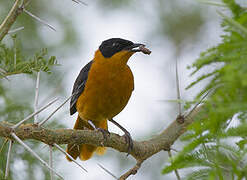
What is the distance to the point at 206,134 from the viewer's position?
1369 mm

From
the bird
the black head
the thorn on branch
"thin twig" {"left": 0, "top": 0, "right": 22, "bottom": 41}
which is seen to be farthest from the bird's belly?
"thin twig" {"left": 0, "top": 0, "right": 22, "bottom": 41}

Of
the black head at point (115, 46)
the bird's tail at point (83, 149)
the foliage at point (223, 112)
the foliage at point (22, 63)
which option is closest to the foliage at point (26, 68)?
the foliage at point (22, 63)

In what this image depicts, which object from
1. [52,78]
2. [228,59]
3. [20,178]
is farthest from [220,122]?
[52,78]

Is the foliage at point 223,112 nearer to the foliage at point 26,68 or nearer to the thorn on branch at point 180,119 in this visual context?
the foliage at point 26,68

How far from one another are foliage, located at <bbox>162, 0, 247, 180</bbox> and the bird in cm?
325

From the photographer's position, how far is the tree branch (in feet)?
8.75

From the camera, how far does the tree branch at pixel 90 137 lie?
2666 millimetres

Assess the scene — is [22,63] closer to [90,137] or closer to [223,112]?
[90,137]

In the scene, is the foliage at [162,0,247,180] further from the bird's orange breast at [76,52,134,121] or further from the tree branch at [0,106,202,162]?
the bird's orange breast at [76,52,134,121]

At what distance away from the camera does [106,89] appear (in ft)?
15.9

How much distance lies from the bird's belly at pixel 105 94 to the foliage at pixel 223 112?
3224 millimetres

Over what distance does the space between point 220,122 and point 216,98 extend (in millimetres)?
169

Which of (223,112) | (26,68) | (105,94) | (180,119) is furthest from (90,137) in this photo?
(223,112)

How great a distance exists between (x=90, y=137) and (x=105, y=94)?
5.61 ft
